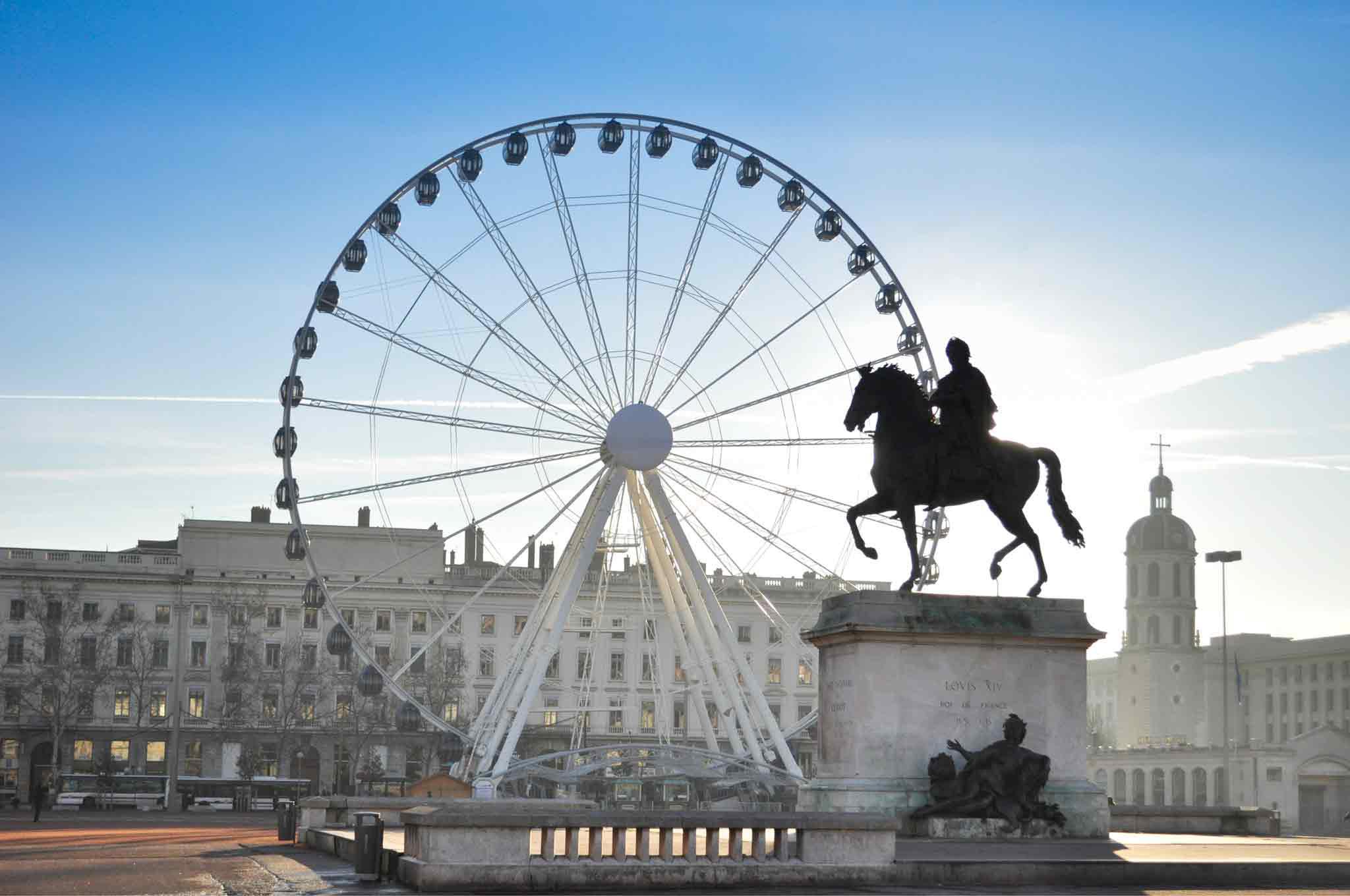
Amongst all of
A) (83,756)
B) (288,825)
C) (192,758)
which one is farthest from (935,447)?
(83,756)

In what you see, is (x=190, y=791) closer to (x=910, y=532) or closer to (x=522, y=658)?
(x=522, y=658)

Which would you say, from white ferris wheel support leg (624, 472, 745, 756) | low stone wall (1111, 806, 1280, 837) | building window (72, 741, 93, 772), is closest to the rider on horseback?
low stone wall (1111, 806, 1280, 837)

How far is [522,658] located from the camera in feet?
172

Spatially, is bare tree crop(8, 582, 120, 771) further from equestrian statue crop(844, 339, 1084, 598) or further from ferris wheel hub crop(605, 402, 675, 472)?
equestrian statue crop(844, 339, 1084, 598)

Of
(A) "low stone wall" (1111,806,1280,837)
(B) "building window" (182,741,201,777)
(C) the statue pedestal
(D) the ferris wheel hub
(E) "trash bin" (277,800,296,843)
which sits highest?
(D) the ferris wheel hub

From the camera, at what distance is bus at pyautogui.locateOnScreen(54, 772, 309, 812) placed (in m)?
102

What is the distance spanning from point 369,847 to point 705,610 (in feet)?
99.1

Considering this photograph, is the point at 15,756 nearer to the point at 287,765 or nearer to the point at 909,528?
the point at 287,765

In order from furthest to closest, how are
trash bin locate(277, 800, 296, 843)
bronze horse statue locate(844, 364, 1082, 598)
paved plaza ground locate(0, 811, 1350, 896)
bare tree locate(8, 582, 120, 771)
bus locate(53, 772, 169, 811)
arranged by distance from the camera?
bare tree locate(8, 582, 120, 771) → bus locate(53, 772, 169, 811) → trash bin locate(277, 800, 296, 843) → bronze horse statue locate(844, 364, 1082, 598) → paved plaza ground locate(0, 811, 1350, 896)

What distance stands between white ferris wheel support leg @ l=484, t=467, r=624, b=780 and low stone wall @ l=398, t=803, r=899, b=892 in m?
28.3

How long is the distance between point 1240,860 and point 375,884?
9.98 m

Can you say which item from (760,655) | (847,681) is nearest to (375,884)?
(847,681)

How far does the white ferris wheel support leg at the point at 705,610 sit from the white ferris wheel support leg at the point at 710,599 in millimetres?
17

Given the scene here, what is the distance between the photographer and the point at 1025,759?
83.7ft
